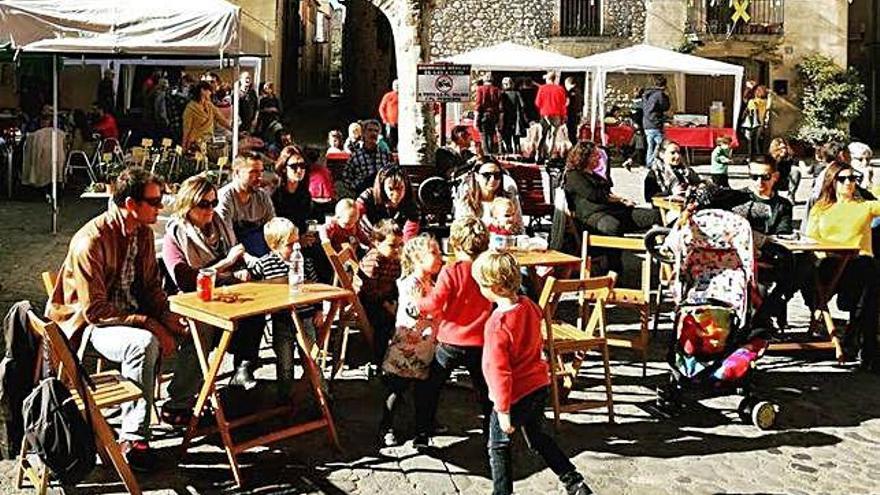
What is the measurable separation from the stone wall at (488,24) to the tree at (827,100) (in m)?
6.27

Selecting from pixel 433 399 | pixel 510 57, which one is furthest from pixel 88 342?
pixel 510 57

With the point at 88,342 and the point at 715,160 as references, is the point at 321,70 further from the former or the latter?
the point at 88,342

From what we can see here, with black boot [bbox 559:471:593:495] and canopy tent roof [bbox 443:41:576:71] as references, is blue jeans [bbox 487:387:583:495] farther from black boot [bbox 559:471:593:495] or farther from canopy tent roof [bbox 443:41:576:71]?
canopy tent roof [bbox 443:41:576:71]

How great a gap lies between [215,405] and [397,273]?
5.30 ft

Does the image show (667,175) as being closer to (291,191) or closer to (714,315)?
(291,191)

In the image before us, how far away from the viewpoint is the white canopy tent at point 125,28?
9.50m

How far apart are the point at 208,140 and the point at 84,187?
9.39ft

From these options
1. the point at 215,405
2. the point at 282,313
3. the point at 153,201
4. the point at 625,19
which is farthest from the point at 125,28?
the point at 625,19

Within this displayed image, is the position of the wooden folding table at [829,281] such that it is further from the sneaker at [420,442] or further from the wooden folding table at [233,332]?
the wooden folding table at [233,332]

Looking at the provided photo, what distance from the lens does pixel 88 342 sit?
16.1ft

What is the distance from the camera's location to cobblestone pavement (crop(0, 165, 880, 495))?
488 centimetres

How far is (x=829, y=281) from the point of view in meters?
7.28

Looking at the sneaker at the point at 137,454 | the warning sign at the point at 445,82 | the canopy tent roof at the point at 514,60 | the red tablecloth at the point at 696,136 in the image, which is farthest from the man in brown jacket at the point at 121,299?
the red tablecloth at the point at 696,136

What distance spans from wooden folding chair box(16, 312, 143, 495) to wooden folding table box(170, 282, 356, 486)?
0.35 m
